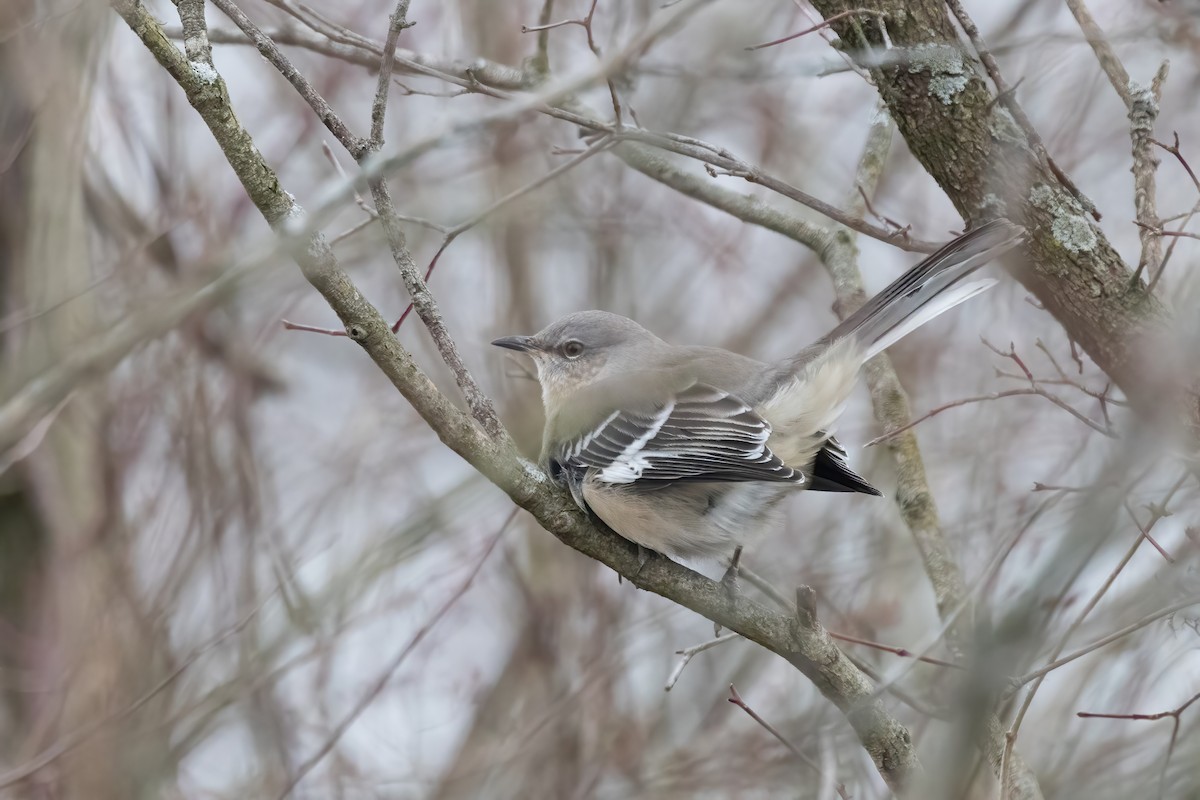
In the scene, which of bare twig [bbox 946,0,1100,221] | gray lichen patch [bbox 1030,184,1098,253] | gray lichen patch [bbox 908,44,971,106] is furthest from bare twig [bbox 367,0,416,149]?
gray lichen patch [bbox 1030,184,1098,253]

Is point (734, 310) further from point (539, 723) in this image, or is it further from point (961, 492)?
point (539, 723)

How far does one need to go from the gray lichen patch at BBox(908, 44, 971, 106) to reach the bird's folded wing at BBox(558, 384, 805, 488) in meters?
1.24

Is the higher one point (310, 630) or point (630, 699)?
point (630, 699)

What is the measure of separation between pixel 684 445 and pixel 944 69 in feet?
4.91

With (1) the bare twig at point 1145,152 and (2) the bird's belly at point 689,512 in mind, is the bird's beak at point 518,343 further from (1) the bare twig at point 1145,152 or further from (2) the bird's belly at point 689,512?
(1) the bare twig at point 1145,152

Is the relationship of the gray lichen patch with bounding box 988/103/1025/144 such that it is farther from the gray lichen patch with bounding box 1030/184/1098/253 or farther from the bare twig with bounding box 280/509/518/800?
the bare twig with bounding box 280/509/518/800

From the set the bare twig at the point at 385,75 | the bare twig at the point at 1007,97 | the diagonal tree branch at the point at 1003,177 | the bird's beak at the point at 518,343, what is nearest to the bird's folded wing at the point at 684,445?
the bird's beak at the point at 518,343

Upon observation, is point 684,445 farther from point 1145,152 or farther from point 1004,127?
point 1145,152

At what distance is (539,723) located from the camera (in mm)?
4816

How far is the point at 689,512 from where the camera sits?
386cm

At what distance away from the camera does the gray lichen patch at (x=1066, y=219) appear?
10.4 feet

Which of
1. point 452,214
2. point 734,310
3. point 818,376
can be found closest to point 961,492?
point 734,310

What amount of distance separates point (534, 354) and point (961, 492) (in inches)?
99.1

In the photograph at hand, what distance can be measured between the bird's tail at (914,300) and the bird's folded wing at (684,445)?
1.52 feet
